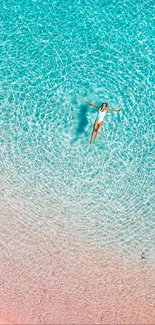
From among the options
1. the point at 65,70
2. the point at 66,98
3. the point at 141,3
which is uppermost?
the point at 141,3

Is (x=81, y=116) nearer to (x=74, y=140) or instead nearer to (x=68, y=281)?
(x=74, y=140)

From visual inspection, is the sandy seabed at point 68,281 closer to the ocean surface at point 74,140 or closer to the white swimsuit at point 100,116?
the ocean surface at point 74,140

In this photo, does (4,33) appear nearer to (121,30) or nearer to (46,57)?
(46,57)

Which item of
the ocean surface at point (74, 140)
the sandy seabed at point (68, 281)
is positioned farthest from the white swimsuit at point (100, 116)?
the sandy seabed at point (68, 281)

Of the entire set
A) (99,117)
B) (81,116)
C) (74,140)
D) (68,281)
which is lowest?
(68,281)

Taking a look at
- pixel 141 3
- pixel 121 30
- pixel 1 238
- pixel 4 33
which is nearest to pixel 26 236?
pixel 1 238

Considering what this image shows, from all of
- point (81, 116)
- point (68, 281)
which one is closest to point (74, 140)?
point (81, 116)
